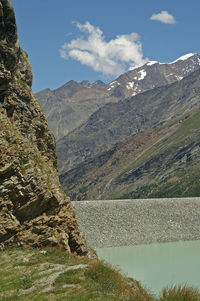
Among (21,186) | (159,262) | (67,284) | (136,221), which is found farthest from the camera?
(136,221)

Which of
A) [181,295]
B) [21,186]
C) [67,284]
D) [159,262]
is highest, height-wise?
[21,186]

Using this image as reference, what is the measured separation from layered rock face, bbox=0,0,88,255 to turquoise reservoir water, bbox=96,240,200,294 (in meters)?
11.0

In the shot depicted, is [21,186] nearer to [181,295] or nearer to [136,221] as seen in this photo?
[181,295]

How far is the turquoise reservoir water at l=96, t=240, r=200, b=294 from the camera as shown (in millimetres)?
33219

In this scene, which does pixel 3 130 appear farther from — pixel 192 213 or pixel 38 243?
pixel 192 213

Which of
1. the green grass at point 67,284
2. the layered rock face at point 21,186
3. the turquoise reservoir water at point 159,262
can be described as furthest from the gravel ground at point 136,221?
the green grass at point 67,284

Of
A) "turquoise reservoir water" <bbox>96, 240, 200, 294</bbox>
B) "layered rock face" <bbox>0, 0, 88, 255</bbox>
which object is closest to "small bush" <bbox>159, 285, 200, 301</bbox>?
"layered rock face" <bbox>0, 0, 88, 255</bbox>

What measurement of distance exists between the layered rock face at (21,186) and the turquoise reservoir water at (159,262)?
11026 millimetres

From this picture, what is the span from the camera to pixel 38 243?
1628 centimetres

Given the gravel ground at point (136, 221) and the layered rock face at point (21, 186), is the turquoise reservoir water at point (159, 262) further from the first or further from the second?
the layered rock face at point (21, 186)

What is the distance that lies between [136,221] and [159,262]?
80.5 ft

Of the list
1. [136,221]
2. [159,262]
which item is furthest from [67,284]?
[136,221]

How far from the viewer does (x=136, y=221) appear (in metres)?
69.8

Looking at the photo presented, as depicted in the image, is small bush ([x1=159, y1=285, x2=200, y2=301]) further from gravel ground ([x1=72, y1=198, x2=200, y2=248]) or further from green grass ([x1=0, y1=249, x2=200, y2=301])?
gravel ground ([x1=72, y1=198, x2=200, y2=248])
